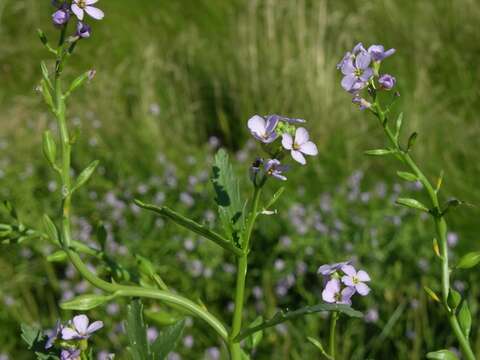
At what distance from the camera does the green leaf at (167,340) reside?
2.67 feet

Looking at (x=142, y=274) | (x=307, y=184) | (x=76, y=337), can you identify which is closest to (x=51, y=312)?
(x=307, y=184)

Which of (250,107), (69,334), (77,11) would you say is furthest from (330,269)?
→ (250,107)

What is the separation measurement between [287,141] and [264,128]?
0.04 m

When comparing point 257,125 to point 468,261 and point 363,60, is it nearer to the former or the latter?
point 363,60

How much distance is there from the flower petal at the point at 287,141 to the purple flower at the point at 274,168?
0.9 inches

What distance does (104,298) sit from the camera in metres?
0.85

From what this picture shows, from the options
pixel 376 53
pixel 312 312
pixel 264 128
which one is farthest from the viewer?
pixel 376 53

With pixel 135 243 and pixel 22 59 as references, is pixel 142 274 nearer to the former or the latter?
pixel 135 243

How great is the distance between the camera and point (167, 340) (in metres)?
0.82

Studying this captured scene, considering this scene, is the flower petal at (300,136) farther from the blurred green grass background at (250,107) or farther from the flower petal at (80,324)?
the blurred green grass background at (250,107)

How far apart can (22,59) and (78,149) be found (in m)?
1.83

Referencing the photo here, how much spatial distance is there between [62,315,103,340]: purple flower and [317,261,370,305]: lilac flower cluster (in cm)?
29

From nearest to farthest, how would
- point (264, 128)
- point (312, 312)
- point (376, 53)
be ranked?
point (312, 312), point (264, 128), point (376, 53)

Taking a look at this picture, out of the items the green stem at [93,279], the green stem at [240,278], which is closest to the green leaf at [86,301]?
the green stem at [93,279]
